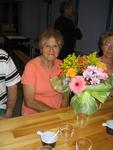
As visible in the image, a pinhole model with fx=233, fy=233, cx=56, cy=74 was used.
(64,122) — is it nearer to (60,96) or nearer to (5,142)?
(5,142)

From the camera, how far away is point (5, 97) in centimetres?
193

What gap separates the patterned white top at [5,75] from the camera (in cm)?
180

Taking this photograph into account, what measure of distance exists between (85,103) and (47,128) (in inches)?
12.2

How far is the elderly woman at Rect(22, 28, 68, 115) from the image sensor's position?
72.3 inches

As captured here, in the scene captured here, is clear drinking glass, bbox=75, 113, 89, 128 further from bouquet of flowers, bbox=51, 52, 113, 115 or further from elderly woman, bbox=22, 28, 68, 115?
elderly woman, bbox=22, 28, 68, 115

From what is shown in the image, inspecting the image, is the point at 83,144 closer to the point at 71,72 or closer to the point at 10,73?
the point at 71,72

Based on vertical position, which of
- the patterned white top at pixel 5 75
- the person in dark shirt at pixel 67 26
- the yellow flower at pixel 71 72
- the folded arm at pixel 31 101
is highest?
the person in dark shirt at pixel 67 26

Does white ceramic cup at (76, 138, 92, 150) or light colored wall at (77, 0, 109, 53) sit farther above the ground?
light colored wall at (77, 0, 109, 53)

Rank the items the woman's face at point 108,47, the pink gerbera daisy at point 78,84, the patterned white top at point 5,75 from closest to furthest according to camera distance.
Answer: the pink gerbera daisy at point 78,84 → the patterned white top at point 5,75 → the woman's face at point 108,47

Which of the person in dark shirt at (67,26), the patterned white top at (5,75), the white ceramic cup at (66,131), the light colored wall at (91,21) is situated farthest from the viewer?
the light colored wall at (91,21)

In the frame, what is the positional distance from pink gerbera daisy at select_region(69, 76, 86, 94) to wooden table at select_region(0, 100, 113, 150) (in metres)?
0.30

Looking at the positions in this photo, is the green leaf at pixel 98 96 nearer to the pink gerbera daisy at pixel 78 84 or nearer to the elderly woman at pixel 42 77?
the pink gerbera daisy at pixel 78 84

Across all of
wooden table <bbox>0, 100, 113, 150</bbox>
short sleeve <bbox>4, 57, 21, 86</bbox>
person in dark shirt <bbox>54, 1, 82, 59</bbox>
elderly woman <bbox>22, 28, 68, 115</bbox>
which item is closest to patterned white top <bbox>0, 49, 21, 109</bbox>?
short sleeve <bbox>4, 57, 21, 86</bbox>

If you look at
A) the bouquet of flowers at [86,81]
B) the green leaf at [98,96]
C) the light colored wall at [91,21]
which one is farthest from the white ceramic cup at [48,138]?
the light colored wall at [91,21]
